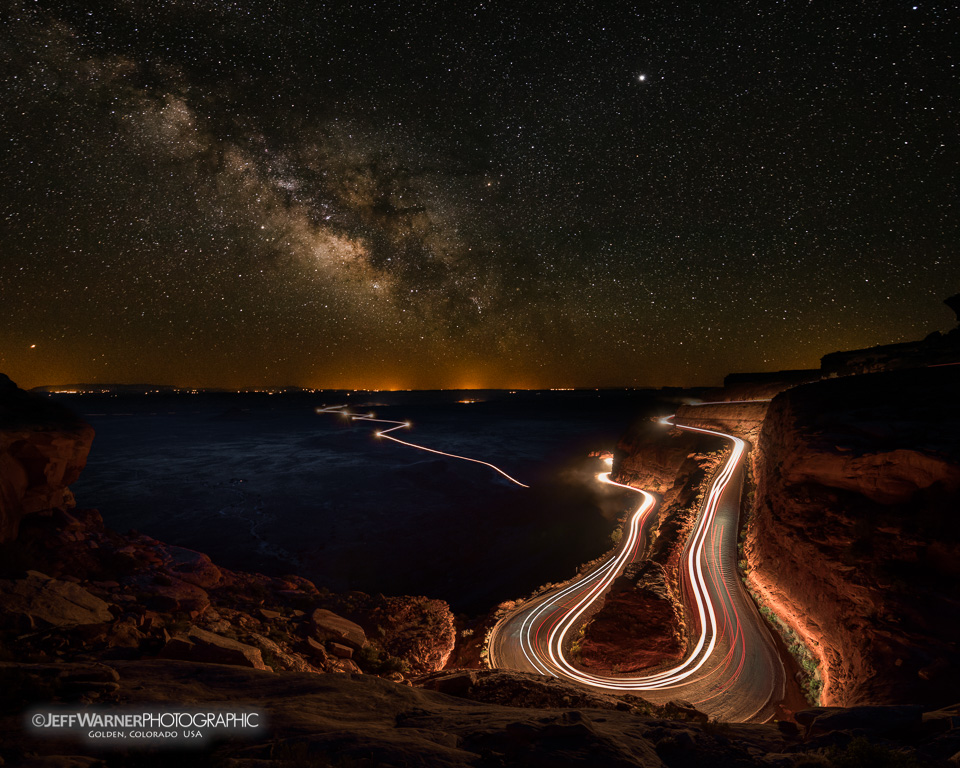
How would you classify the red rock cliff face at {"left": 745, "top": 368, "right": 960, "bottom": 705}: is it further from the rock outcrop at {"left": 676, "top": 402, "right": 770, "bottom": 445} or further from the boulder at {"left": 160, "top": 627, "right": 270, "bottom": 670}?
the boulder at {"left": 160, "top": 627, "right": 270, "bottom": 670}

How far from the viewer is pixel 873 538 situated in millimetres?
11297

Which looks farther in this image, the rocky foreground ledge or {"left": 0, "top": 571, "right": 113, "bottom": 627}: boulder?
{"left": 0, "top": 571, "right": 113, "bottom": 627}: boulder

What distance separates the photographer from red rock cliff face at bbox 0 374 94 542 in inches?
440

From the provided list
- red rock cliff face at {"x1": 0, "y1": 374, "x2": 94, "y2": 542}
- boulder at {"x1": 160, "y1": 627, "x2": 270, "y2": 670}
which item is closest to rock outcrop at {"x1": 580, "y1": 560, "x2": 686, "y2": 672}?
boulder at {"x1": 160, "y1": 627, "x2": 270, "y2": 670}

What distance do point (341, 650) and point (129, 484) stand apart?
35792 mm

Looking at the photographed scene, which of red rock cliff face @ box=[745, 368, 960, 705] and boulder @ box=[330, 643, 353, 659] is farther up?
red rock cliff face @ box=[745, 368, 960, 705]

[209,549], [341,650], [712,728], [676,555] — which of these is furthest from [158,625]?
[676,555]

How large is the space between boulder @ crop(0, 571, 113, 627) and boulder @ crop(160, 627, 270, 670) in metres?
2.31

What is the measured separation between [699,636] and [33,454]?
2015cm

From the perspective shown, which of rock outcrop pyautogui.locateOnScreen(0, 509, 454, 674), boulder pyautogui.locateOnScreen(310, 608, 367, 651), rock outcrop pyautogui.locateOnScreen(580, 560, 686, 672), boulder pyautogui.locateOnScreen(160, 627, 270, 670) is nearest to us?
boulder pyautogui.locateOnScreen(160, 627, 270, 670)

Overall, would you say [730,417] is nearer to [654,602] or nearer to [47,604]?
[654,602]

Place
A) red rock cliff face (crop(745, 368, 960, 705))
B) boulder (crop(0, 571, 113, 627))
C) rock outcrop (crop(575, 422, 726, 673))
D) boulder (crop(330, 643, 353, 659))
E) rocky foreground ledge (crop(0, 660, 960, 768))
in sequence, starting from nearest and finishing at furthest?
1. rocky foreground ledge (crop(0, 660, 960, 768))
2. boulder (crop(0, 571, 113, 627))
3. red rock cliff face (crop(745, 368, 960, 705))
4. boulder (crop(330, 643, 353, 659))
5. rock outcrop (crop(575, 422, 726, 673))

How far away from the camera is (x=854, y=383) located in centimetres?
1579

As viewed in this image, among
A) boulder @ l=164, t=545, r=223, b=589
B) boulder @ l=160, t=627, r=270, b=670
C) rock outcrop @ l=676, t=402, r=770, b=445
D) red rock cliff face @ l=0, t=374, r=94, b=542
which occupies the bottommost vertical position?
boulder @ l=164, t=545, r=223, b=589
